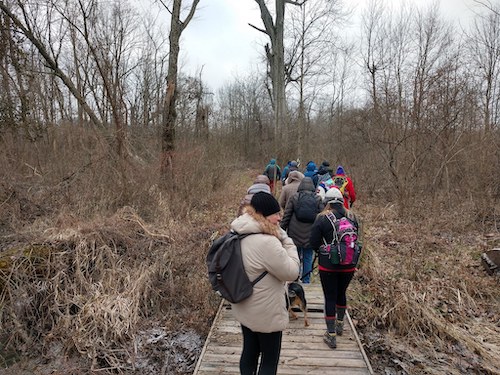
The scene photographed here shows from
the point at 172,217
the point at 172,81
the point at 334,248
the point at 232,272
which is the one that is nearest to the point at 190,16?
the point at 172,81

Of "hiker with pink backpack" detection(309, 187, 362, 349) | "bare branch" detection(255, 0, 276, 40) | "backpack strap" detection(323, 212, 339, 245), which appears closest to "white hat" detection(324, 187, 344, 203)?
"hiker with pink backpack" detection(309, 187, 362, 349)

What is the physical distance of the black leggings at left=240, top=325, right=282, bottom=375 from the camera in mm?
2723

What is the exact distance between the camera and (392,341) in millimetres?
4797

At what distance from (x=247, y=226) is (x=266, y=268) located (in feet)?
1.12

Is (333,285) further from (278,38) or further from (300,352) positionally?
(278,38)

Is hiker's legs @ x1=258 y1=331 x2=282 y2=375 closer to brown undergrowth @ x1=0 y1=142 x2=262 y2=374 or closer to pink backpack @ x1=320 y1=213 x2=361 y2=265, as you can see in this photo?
pink backpack @ x1=320 y1=213 x2=361 y2=265

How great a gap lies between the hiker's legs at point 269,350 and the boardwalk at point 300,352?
106 centimetres

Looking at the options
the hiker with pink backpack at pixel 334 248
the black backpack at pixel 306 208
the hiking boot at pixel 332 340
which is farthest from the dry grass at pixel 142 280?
the black backpack at pixel 306 208

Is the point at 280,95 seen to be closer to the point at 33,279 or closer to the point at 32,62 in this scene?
the point at 32,62

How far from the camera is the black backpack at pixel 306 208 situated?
17.2 feet

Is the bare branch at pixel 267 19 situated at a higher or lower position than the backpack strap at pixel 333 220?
higher

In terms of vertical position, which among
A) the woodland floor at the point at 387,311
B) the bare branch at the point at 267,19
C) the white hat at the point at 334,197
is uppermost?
the bare branch at the point at 267,19

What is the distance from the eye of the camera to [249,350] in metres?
2.87

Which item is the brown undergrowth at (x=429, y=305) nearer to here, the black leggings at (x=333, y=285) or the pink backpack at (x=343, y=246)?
the black leggings at (x=333, y=285)
